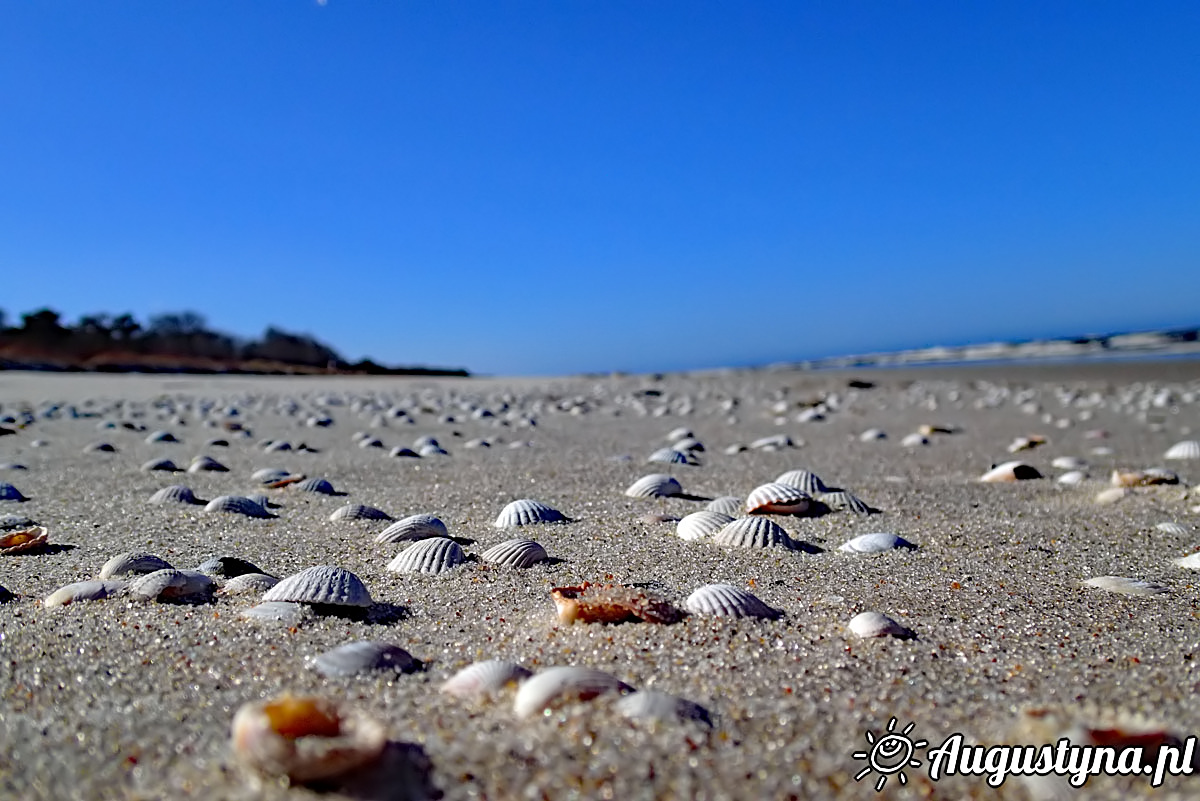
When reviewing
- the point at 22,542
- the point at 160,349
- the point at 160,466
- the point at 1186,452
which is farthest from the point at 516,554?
the point at 160,349

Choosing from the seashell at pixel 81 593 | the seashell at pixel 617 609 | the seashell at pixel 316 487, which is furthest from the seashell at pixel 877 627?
the seashell at pixel 316 487

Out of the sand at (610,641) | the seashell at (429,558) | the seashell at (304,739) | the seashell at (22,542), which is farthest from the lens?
the seashell at (22,542)

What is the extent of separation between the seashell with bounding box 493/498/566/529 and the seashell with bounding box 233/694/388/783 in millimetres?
1708

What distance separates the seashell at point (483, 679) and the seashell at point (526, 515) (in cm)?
141

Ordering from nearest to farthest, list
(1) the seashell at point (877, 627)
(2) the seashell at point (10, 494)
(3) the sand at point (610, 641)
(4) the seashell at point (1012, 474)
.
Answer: (3) the sand at point (610, 641) < (1) the seashell at point (877, 627) < (2) the seashell at point (10, 494) < (4) the seashell at point (1012, 474)

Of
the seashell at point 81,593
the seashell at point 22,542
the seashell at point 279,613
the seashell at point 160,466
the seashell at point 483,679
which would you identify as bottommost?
the seashell at point 483,679

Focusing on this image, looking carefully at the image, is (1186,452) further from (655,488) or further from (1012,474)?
(655,488)

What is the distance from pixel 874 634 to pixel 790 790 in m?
0.65

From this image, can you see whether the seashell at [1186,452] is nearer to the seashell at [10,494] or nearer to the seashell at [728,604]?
the seashell at [728,604]

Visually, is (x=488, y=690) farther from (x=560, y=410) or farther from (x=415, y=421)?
(x=560, y=410)

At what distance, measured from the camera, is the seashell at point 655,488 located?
3.50 meters

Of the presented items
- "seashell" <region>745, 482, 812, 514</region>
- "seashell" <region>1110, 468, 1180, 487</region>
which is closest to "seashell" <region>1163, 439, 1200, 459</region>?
"seashell" <region>1110, 468, 1180, 487</region>

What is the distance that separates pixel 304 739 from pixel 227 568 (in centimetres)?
123

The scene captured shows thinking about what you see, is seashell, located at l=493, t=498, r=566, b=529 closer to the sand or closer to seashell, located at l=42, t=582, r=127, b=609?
the sand
